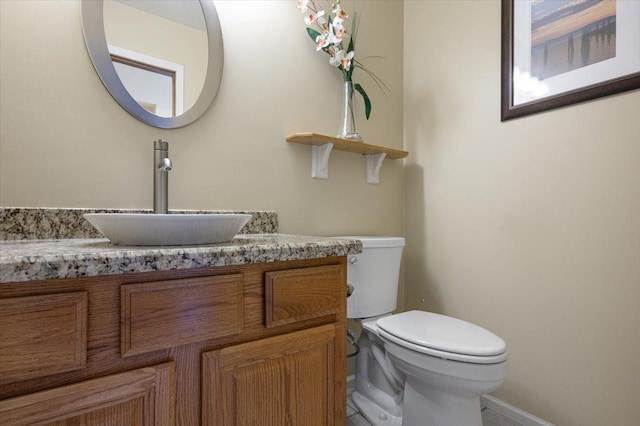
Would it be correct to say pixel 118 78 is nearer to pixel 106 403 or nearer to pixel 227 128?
pixel 227 128

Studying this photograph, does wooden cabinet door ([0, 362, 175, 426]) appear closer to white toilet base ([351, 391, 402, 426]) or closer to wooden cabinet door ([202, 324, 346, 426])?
wooden cabinet door ([202, 324, 346, 426])

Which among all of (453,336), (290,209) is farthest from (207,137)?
(453,336)

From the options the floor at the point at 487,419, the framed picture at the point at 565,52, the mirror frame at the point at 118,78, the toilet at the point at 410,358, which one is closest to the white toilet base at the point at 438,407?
the toilet at the point at 410,358

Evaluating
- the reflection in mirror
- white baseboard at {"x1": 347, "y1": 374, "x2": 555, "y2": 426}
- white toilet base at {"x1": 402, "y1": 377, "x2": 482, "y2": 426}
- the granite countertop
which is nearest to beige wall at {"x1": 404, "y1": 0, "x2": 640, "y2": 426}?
white baseboard at {"x1": 347, "y1": 374, "x2": 555, "y2": 426}

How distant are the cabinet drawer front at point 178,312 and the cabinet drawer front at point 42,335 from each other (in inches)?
2.5

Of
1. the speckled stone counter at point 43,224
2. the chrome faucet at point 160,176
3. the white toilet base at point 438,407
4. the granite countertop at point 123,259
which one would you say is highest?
the chrome faucet at point 160,176

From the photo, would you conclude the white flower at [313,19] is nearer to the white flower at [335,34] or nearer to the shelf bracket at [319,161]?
the white flower at [335,34]

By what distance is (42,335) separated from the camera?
0.49 m

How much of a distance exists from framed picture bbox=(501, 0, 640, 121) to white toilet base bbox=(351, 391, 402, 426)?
1380 millimetres

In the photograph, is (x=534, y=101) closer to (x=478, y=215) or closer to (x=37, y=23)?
(x=478, y=215)

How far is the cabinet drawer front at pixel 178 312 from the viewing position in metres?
0.56

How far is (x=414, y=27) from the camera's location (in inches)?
73.1

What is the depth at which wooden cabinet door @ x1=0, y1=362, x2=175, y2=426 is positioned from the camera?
0.48 metres

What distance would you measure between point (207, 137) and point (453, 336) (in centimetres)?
112
